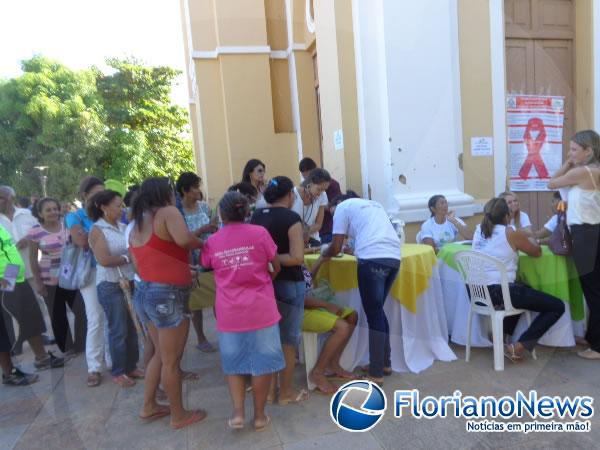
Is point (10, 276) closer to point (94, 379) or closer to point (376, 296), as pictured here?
point (94, 379)

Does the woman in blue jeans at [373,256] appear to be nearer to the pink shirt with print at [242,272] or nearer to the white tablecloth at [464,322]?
the pink shirt with print at [242,272]

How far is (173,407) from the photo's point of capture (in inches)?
109

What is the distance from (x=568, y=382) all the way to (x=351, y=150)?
129 inches

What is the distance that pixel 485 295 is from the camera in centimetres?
335

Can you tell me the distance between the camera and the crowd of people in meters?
2.57

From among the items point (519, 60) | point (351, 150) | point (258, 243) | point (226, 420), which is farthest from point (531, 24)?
point (226, 420)

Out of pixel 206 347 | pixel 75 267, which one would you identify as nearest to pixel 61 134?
pixel 75 267

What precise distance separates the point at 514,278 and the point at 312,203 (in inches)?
74.9

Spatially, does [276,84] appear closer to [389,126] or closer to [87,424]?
[389,126]

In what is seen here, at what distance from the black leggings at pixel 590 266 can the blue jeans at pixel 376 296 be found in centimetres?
148

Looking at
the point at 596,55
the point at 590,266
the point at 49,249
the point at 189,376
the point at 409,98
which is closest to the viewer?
the point at 590,266

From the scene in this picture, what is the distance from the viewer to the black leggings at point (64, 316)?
4.14 m

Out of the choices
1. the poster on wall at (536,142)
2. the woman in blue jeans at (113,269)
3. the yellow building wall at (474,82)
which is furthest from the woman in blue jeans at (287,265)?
the poster on wall at (536,142)

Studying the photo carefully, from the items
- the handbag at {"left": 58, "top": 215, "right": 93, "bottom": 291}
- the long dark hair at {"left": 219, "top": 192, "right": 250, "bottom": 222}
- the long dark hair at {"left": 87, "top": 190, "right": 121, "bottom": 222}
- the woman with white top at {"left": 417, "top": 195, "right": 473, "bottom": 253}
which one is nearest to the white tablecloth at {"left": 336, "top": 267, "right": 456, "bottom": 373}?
the woman with white top at {"left": 417, "top": 195, "right": 473, "bottom": 253}
